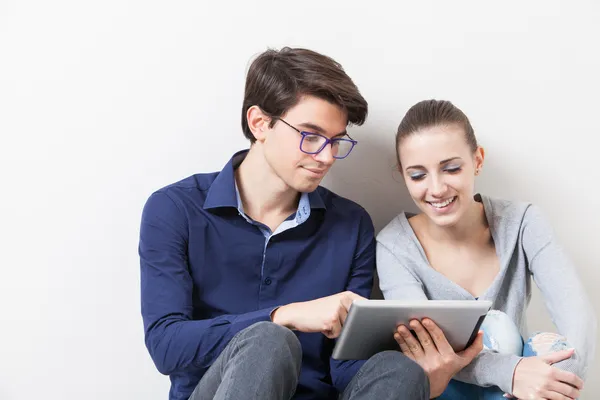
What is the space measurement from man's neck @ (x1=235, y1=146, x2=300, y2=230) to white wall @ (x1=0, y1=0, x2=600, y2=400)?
0.22 metres

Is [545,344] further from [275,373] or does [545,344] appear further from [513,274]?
[275,373]

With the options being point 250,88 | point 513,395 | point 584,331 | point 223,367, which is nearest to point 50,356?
point 223,367

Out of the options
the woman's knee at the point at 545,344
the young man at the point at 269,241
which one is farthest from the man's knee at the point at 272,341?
the woman's knee at the point at 545,344

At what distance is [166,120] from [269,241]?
0.51 m

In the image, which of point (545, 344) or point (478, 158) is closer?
point (545, 344)

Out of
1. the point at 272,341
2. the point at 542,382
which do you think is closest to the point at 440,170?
the point at 542,382

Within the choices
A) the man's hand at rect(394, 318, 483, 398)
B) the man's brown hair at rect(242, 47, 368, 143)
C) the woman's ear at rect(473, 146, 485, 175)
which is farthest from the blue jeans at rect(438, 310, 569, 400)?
the man's brown hair at rect(242, 47, 368, 143)

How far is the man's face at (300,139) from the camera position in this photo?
1.79 metres

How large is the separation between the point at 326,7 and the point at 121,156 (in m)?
0.77

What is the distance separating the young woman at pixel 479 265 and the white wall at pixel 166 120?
0.91 feet

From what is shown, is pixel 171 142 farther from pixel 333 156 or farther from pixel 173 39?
pixel 333 156

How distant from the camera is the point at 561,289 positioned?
1840 mm

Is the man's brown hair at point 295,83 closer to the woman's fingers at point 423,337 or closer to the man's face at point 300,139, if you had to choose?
the man's face at point 300,139

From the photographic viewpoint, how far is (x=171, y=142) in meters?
2.09
